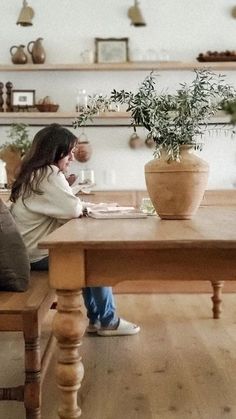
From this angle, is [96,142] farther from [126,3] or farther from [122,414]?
[122,414]

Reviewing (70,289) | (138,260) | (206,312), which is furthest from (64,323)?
(206,312)

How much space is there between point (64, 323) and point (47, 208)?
0.97m

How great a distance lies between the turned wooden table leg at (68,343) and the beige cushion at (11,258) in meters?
0.37

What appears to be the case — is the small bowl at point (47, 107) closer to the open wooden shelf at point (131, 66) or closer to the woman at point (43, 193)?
the open wooden shelf at point (131, 66)

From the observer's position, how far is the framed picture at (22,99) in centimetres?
549

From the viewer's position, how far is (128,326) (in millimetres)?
3430

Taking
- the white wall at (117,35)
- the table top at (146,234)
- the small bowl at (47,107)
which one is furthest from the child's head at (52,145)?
the white wall at (117,35)

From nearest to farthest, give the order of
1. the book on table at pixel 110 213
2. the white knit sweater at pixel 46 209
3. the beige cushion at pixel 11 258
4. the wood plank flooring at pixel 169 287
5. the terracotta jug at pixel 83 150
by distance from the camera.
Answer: the beige cushion at pixel 11 258, the book on table at pixel 110 213, the white knit sweater at pixel 46 209, the wood plank flooring at pixel 169 287, the terracotta jug at pixel 83 150

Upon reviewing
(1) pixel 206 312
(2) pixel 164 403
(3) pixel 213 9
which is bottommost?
(1) pixel 206 312

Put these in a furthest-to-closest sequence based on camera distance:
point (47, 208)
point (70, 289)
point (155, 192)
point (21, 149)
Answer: point (21, 149) < point (47, 208) < point (155, 192) < point (70, 289)

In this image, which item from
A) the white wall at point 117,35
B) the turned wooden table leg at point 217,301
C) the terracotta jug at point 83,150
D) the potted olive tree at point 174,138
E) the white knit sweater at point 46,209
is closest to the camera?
the potted olive tree at point 174,138

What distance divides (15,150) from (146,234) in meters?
3.48

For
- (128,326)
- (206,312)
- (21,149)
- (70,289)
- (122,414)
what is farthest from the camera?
(21,149)

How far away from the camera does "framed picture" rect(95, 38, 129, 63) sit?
18.0 ft
